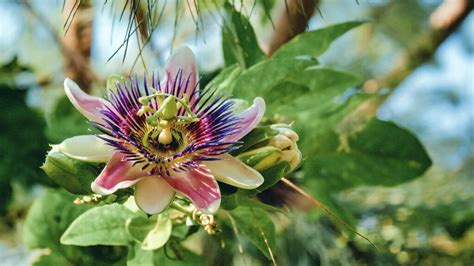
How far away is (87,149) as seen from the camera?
21.0 inches

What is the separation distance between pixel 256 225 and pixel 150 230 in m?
0.09

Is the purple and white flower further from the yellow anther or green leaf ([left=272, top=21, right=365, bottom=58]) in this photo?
green leaf ([left=272, top=21, right=365, bottom=58])

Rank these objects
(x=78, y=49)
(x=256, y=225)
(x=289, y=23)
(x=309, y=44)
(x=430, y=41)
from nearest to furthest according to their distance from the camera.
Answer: (x=256, y=225) → (x=309, y=44) → (x=289, y=23) → (x=78, y=49) → (x=430, y=41)

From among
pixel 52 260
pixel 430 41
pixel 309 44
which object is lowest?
pixel 430 41

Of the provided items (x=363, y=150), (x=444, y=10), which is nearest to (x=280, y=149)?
(x=363, y=150)

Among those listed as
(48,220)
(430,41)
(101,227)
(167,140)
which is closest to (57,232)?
(48,220)

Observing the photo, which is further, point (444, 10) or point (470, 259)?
point (444, 10)

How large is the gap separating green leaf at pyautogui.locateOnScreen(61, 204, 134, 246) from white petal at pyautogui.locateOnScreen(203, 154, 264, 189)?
13 cm

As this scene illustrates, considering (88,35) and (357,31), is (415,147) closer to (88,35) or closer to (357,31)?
(88,35)

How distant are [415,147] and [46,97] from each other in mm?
612

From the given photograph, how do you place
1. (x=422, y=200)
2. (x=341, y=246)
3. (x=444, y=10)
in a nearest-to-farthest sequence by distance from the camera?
(x=341, y=246) < (x=422, y=200) < (x=444, y=10)

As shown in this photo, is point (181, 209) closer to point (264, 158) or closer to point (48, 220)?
point (264, 158)

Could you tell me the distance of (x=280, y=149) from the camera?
547 mm

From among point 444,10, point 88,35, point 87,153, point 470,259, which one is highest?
point 87,153
